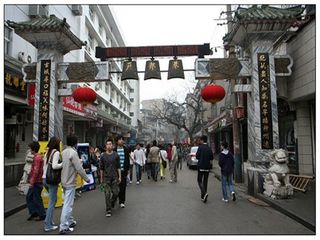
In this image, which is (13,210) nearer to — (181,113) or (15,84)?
(15,84)

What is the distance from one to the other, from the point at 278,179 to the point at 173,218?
3553 millimetres

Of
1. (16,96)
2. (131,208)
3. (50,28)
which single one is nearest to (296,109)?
(131,208)

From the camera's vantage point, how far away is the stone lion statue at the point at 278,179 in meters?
7.97

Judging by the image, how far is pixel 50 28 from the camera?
31.5ft

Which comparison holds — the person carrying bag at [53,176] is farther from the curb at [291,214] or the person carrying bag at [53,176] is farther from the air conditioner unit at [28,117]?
the air conditioner unit at [28,117]

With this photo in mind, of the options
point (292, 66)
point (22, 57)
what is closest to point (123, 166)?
point (292, 66)

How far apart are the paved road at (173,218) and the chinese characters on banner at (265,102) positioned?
2.06 m

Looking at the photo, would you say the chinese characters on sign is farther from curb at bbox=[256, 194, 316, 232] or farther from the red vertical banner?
curb at bbox=[256, 194, 316, 232]

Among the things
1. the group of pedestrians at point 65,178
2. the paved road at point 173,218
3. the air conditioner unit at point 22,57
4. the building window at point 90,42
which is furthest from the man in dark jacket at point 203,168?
the building window at point 90,42

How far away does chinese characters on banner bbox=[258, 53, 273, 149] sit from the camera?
9383 millimetres

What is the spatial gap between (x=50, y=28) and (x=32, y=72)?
1.84 meters

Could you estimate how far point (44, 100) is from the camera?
10.1 meters

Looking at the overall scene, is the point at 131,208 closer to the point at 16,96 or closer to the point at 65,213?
the point at 65,213

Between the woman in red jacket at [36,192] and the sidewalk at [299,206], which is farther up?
the woman in red jacket at [36,192]
